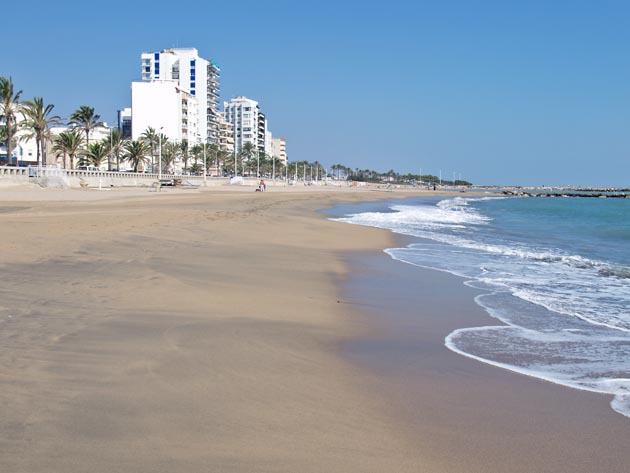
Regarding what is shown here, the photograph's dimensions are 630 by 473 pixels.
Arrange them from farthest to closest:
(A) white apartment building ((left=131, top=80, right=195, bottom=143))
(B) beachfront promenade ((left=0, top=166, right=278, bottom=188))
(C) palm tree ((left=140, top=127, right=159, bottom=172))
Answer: (A) white apartment building ((left=131, top=80, right=195, bottom=143)) → (C) palm tree ((left=140, top=127, right=159, bottom=172)) → (B) beachfront promenade ((left=0, top=166, right=278, bottom=188))

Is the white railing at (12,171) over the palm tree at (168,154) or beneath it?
beneath

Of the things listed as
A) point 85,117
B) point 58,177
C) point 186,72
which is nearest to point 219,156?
point 186,72

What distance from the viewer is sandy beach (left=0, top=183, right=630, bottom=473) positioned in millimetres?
3197

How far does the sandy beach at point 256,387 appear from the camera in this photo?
320 centimetres

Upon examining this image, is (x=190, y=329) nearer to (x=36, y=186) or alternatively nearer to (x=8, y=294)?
(x=8, y=294)

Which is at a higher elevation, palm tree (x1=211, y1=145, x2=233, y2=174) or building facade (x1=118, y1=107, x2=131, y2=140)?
building facade (x1=118, y1=107, x2=131, y2=140)

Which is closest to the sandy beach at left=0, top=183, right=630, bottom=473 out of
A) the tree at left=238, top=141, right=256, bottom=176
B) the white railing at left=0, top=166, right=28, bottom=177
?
the white railing at left=0, top=166, right=28, bottom=177

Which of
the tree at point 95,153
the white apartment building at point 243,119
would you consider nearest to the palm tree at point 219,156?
the white apartment building at point 243,119

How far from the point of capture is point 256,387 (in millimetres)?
4270

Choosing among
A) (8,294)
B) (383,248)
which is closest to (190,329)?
(8,294)

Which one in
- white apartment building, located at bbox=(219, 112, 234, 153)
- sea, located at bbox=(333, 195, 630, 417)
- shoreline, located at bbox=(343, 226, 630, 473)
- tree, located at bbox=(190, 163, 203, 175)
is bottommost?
sea, located at bbox=(333, 195, 630, 417)

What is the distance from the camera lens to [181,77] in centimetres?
12569

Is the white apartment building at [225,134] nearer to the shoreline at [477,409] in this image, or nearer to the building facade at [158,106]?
the building facade at [158,106]

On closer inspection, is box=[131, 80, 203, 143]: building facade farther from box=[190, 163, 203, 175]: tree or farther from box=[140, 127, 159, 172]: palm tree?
box=[140, 127, 159, 172]: palm tree
